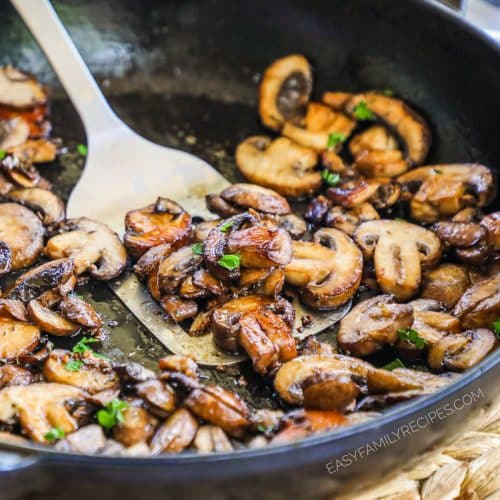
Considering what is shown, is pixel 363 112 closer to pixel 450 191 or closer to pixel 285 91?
pixel 285 91

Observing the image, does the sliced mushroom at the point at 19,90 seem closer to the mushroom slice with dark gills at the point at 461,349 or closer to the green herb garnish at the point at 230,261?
the green herb garnish at the point at 230,261

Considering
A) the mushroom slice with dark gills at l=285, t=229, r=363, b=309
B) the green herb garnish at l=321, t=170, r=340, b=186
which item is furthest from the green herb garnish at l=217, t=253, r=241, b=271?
the green herb garnish at l=321, t=170, r=340, b=186

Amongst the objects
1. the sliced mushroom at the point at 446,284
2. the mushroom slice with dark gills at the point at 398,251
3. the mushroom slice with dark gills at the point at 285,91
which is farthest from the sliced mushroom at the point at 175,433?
the mushroom slice with dark gills at the point at 285,91

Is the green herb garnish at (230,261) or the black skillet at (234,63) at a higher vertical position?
the black skillet at (234,63)

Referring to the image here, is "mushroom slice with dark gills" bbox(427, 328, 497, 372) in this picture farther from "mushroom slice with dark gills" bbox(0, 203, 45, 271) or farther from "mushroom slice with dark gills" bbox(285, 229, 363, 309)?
"mushroom slice with dark gills" bbox(0, 203, 45, 271)

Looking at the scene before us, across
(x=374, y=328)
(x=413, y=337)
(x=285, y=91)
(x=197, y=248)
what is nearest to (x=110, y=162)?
(x=197, y=248)

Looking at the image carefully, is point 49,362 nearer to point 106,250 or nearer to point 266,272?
point 106,250
